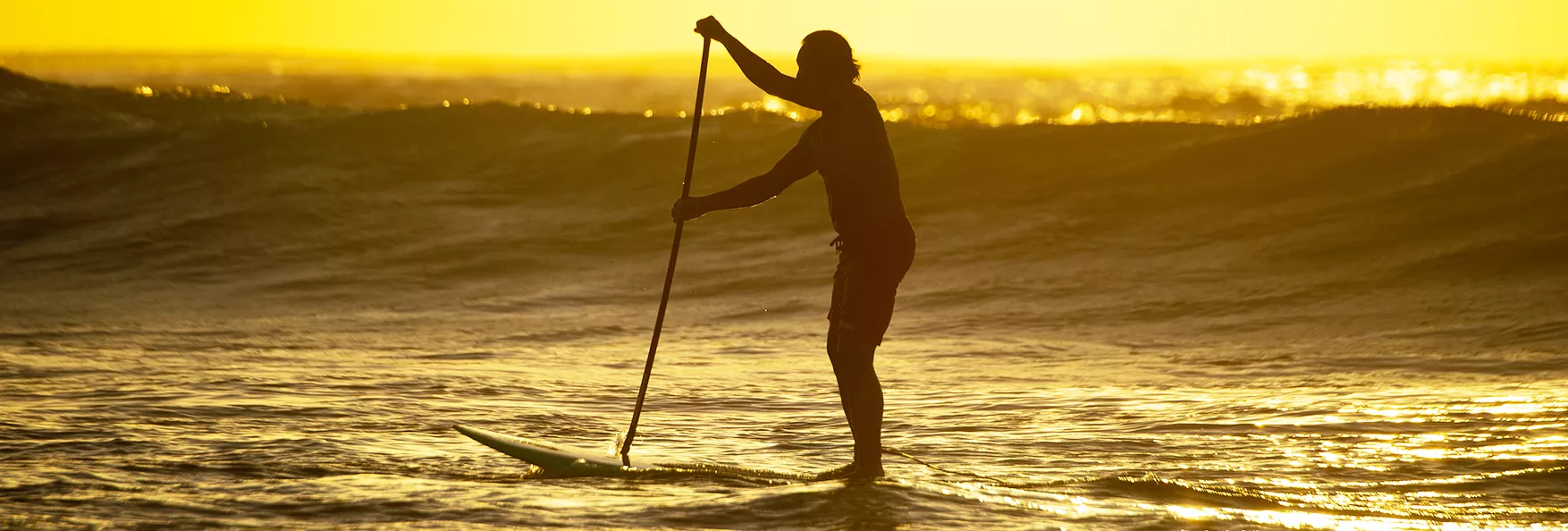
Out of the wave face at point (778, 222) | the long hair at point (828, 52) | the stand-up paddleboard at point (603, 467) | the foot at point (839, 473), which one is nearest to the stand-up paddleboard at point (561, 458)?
the stand-up paddleboard at point (603, 467)

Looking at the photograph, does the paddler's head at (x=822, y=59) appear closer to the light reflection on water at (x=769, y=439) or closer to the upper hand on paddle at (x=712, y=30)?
the upper hand on paddle at (x=712, y=30)

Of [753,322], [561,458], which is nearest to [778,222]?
[753,322]

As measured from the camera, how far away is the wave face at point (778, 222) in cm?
1092

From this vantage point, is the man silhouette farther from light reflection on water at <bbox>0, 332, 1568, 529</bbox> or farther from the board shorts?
light reflection on water at <bbox>0, 332, 1568, 529</bbox>

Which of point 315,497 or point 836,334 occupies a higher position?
point 836,334

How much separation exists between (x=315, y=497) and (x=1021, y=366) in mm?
4232

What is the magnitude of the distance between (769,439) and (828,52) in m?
1.70

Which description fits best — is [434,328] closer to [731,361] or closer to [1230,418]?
[731,361]

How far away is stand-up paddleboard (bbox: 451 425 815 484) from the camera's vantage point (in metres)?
5.62

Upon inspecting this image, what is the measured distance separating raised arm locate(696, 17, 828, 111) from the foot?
1.16 m

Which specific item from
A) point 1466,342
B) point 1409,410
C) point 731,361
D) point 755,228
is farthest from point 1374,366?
point 755,228

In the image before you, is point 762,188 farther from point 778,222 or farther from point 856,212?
point 778,222

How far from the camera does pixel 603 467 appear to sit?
5664mm

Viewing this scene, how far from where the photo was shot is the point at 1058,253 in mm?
12648
